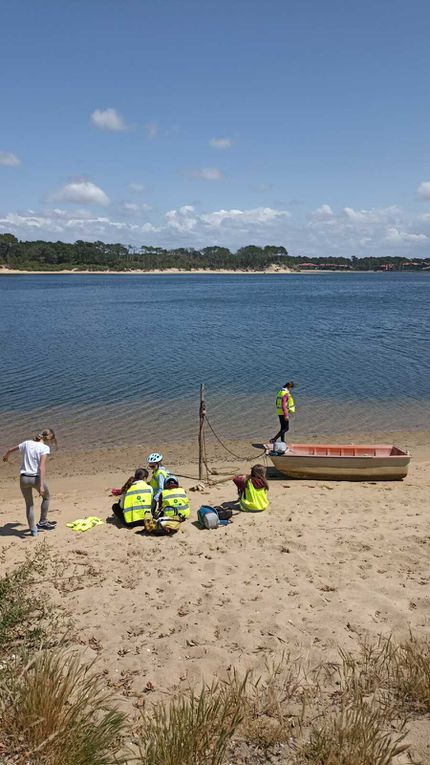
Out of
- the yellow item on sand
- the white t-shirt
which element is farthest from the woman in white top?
the yellow item on sand

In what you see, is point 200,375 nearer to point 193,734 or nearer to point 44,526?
point 44,526

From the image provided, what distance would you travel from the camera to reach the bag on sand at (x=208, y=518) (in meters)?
10.0

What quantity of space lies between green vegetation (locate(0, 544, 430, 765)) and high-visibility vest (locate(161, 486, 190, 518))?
157 inches

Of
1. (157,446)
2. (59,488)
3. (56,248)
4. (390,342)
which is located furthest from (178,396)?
(56,248)

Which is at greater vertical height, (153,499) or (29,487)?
(29,487)

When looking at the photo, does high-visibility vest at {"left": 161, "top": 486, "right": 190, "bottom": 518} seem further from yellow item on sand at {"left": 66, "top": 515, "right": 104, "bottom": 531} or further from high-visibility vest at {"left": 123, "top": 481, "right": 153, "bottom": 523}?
yellow item on sand at {"left": 66, "top": 515, "right": 104, "bottom": 531}

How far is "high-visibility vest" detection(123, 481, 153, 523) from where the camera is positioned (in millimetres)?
10156

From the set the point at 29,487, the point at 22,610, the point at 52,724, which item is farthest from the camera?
the point at 29,487

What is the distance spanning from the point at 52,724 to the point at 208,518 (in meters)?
5.49

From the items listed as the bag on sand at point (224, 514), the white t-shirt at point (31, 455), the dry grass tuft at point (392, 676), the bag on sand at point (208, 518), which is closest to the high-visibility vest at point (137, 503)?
the bag on sand at point (208, 518)

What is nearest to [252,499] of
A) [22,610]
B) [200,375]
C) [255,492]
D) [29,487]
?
[255,492]

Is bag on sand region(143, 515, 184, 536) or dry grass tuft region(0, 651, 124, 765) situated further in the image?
bag on sand region(143, 515, 184, 536)

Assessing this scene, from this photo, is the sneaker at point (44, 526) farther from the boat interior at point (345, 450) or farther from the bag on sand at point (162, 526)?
the boat interior at point (345, 450)

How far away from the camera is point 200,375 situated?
87.6ft
